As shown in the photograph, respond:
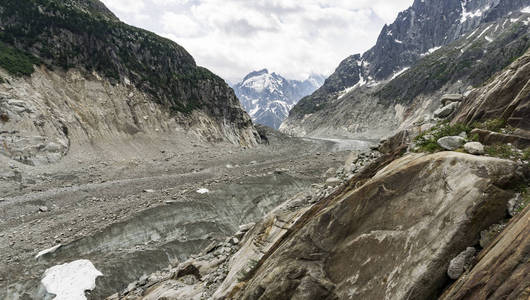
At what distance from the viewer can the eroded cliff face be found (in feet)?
108

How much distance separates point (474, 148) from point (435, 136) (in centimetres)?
156

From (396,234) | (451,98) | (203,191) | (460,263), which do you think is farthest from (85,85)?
(460,263)

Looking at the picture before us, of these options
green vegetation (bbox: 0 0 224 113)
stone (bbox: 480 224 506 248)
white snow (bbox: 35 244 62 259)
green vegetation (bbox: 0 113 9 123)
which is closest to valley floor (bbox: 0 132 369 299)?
white snow (bbox: 35 244 62 259)

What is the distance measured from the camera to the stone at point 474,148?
614cm

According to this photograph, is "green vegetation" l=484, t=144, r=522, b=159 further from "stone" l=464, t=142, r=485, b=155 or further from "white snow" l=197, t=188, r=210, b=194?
"white snow" l=197, t=188, r=210, b=194

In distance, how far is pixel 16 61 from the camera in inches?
1671

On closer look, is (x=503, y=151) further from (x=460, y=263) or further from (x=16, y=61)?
(x=16, y=61)

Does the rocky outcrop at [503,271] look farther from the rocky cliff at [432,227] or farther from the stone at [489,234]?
the stone at [489,234]

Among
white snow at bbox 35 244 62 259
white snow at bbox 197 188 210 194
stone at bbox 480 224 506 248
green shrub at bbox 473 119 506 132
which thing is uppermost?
white snow at bbox 35 244 62 259

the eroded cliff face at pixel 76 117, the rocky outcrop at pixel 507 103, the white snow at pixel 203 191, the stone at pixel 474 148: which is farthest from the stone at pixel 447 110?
the eroded cliff face at pixel 76 117

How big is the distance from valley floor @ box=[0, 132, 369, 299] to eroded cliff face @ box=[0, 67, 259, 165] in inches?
140

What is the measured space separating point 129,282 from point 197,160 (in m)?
31.0

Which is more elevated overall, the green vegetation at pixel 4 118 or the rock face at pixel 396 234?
the green vegetation at pixel 4 118

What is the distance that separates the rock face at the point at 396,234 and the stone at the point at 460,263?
0.39ft
